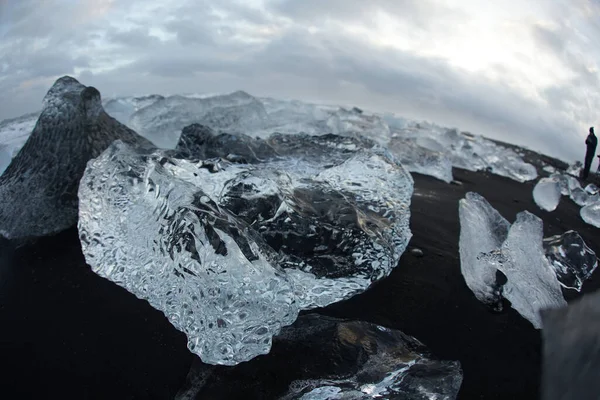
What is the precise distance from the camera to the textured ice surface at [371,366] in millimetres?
1337

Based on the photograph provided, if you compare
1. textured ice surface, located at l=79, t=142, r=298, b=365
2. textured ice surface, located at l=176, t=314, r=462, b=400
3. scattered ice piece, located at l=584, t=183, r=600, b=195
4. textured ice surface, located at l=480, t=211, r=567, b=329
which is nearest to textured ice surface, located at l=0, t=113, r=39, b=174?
textured ice surface, located at l=79, t=142, r=298, b=365

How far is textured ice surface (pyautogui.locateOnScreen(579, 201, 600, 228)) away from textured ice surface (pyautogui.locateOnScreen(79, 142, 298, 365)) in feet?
11.3

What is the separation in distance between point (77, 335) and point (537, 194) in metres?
4.16

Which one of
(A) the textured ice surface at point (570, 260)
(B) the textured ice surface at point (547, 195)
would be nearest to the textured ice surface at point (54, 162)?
(A) the textured ice surface at point (570, 260)

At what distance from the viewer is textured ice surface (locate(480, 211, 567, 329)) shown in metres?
1.93

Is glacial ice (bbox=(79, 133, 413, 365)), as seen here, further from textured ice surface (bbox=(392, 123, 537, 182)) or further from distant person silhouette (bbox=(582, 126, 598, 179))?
distant person silhouette (bbox=(582, 126, 598, 179))

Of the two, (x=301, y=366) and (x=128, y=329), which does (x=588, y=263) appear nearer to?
(x=301, y=366)

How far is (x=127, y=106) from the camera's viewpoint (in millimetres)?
5930

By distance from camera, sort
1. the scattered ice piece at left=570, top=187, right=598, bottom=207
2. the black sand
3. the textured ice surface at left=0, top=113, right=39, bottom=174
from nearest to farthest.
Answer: the black sand → the textured ice surface at left=0, top=113, right=39, bottom=174 → the scattered ice piece at left=570, top=187, right=598, bottom=207

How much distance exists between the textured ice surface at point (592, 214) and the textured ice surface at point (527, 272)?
186cm

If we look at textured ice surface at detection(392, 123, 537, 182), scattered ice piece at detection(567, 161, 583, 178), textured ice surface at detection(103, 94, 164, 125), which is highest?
scattered ice piece at detection(567, 161, 583, 178)

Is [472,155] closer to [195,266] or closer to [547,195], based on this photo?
[547,195]

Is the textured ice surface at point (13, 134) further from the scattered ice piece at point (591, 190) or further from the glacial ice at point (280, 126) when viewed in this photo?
the scattered ice piece at point (591, 190)

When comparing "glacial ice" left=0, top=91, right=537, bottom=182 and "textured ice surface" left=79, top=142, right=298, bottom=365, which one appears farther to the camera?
"glacial ice" left=0, top=91, right=537, bottom=182
